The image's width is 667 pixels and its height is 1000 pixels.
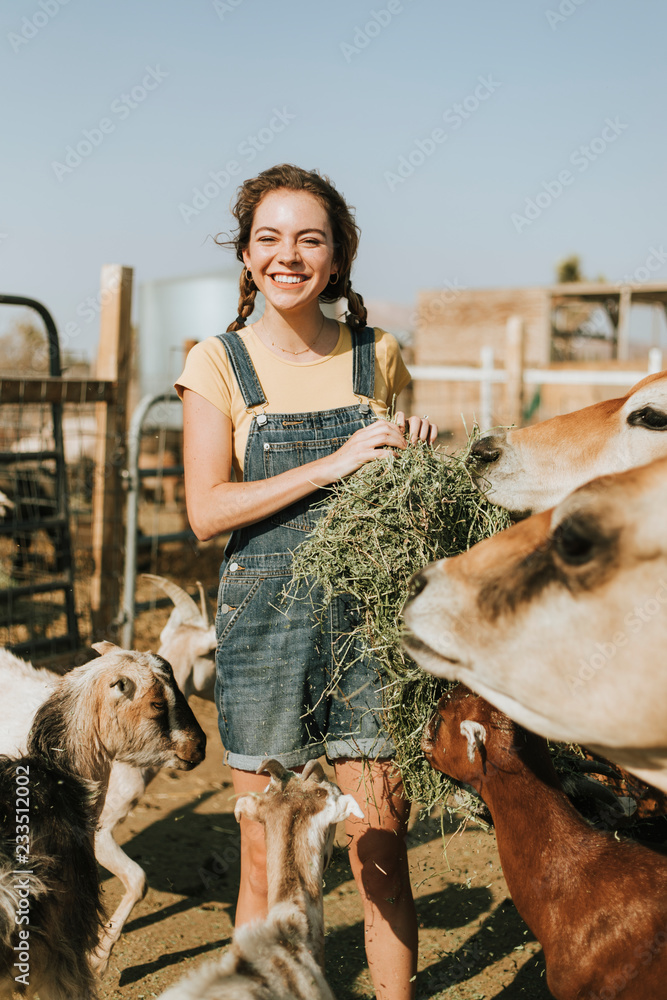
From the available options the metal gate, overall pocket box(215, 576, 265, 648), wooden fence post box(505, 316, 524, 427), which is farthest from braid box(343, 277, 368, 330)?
wooden fence post box(505, 316, 524, 427)

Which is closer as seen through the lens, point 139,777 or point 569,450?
point 569,450

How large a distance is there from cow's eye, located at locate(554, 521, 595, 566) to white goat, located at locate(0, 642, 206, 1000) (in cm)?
163

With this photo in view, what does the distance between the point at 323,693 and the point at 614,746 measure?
1003mm

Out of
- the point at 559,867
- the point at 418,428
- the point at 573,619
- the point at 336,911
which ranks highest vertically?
the point at 418,428

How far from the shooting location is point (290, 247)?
9.05ft

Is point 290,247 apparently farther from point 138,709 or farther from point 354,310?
point 138,709

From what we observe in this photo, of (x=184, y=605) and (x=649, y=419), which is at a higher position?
(x=649, y=419)

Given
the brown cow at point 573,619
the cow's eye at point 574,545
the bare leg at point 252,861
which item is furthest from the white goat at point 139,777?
the cow's eye at point 574,545

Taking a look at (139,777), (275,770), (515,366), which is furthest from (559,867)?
(515,366)

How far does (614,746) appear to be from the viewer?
1.93 meters

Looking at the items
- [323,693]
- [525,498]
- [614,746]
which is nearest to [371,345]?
[525,498]

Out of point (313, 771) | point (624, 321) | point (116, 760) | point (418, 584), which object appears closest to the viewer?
point (418, 584)

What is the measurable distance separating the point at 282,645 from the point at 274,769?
37 centimetres

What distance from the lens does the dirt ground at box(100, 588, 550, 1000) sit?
336 centimetres
